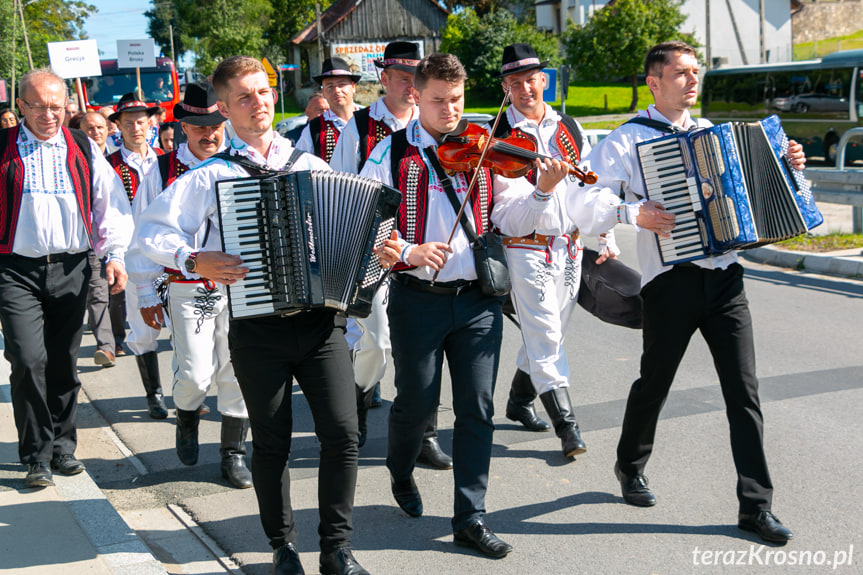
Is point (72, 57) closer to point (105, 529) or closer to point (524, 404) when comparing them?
point (524, 404)

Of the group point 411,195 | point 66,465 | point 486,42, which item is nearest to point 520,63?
point 411,195

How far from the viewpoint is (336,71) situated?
7277 millimetres

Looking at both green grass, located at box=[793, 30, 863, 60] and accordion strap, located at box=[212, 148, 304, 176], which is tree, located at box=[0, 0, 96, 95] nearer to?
accordion strap, located at box=[212, 148, 304, 176]

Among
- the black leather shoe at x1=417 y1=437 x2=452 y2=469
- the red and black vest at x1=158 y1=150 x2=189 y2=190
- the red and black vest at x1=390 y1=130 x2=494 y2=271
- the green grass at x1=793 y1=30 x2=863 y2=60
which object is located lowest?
the black leather shoe at x1=417 y1=437 x2=452 y2=469

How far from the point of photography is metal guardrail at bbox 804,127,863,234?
11.1 meters

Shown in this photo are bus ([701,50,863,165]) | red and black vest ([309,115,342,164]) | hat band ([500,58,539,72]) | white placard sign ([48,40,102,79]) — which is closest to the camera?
hat band ([500,58,539,72])

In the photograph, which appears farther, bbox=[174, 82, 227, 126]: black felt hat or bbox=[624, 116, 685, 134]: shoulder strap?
bbox=[174, 82, 227, 126]: black felt hat

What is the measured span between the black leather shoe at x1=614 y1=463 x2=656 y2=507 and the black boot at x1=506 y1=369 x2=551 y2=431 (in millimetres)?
1195

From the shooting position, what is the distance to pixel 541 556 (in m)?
4.02

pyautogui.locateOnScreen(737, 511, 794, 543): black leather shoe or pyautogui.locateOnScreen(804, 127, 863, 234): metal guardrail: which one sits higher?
pyautogui.locateOnScreen(804, 127, 863, 234): metal guardrail

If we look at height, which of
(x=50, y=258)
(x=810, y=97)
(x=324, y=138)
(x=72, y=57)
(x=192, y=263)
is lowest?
(x=50, y=258)

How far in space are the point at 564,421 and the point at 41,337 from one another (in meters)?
2.91

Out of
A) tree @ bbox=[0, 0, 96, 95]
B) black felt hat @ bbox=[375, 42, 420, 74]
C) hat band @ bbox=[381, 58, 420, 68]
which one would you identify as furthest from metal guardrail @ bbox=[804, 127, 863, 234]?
tree @ bbox=[0, 0, 96, 95]

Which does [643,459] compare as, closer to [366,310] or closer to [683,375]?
[366,310]
